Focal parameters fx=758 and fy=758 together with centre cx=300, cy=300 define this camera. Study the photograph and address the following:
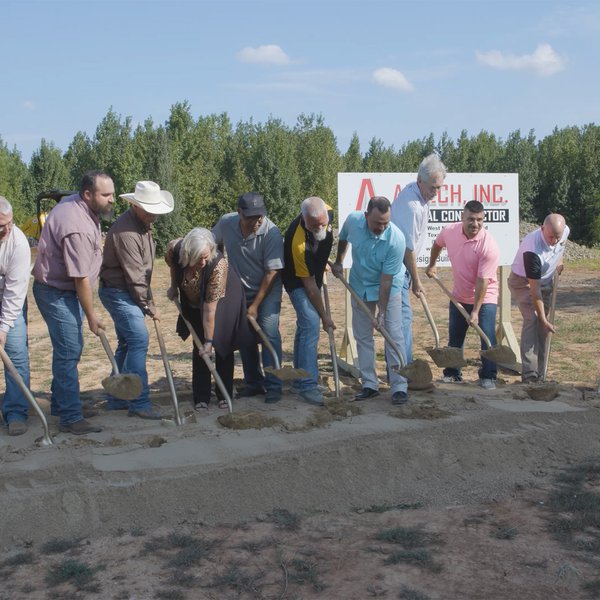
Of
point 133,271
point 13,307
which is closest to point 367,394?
point 133,271

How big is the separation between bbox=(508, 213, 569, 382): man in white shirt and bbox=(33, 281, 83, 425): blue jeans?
3.83 metres

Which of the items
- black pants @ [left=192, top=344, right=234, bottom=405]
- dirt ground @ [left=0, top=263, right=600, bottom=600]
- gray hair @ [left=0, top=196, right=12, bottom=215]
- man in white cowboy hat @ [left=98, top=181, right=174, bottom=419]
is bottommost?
dirt ground @ [left=0, top=263, right=600, bottom=600]

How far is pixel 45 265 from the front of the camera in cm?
503

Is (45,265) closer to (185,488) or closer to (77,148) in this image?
(185,488)

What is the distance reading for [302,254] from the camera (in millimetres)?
5812

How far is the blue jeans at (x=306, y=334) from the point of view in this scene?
5.96 m

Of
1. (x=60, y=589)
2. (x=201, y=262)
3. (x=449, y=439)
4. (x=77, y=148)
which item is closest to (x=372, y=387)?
(x=449, y=439)

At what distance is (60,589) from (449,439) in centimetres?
284

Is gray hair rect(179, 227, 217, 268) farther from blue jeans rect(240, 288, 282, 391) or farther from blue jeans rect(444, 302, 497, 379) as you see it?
blue jeans rect(444, 302, 497, 379)

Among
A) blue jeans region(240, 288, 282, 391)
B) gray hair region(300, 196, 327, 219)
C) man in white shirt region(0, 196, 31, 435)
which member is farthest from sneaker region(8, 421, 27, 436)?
gray hair region(300, 196, 327, 219)

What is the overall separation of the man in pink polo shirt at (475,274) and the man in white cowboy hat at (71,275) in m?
3.22

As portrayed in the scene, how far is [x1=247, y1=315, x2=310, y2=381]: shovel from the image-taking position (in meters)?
5.62

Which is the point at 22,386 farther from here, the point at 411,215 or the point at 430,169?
the point at 430,169

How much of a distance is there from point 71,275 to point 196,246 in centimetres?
84
